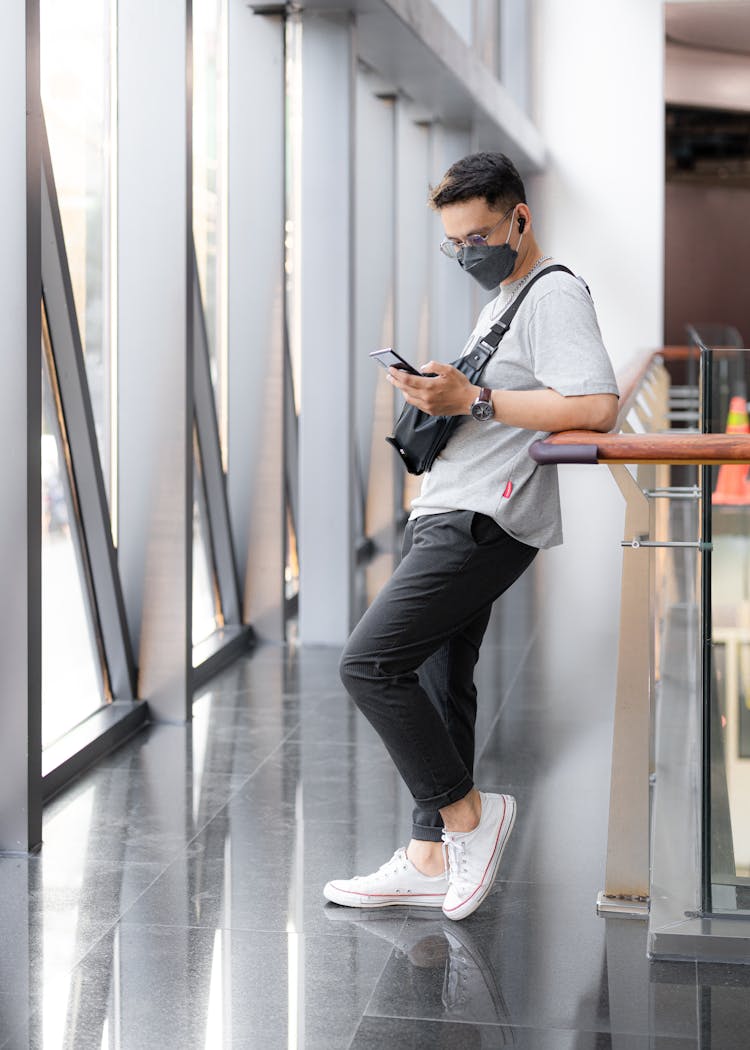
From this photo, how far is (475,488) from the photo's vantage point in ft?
8.78

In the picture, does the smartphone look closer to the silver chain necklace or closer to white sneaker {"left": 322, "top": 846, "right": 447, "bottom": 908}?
the silver chain necklace

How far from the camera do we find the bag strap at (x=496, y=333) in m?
2.62

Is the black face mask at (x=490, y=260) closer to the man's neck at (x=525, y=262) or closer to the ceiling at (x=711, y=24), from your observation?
the man's neck at (x=525, y=262)

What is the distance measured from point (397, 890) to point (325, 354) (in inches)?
129

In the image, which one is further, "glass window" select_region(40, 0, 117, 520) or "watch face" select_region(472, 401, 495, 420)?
"glass window" select_region(40, 0, 117, 520)

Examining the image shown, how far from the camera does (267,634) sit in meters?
5.86

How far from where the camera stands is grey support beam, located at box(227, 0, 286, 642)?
5738 mm

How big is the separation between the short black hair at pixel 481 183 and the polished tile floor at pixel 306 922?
4.77 feet

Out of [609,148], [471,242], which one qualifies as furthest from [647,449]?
[609,148]

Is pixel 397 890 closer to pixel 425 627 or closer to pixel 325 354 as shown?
pixel 425 627

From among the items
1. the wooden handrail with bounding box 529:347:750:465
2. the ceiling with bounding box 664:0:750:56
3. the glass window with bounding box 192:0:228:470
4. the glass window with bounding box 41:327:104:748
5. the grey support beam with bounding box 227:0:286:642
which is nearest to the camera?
the wooden handrail with bounding box 529:347:750:465

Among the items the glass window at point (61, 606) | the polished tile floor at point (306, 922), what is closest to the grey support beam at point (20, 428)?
the polished tile floor at point (306, 922)

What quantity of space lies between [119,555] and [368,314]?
471cm

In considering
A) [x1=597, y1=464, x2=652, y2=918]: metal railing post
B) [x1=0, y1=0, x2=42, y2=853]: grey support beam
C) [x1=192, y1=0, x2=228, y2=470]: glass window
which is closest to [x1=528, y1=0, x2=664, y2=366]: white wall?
[x1=192, y1=0, x2=228, y2=470]: glass window
